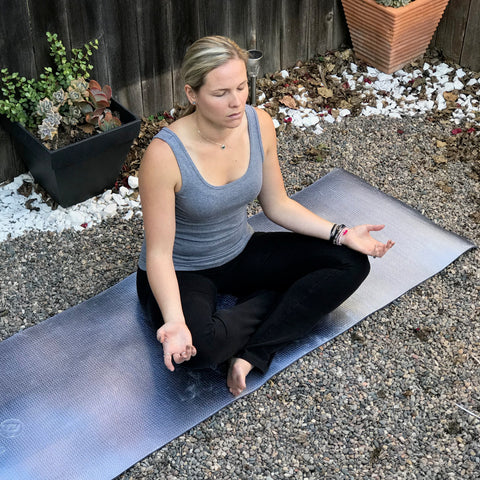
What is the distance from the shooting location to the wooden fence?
315 cm

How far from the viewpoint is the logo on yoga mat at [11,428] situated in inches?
90.9

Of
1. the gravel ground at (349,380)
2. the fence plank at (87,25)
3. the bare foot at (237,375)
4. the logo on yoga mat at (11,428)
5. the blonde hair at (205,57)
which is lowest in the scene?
the gravel ground at (349,380)

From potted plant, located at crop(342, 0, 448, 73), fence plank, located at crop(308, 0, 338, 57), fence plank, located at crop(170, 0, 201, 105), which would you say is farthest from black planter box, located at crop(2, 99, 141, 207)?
potted plant, located at crop(342, 0, 448, 73)

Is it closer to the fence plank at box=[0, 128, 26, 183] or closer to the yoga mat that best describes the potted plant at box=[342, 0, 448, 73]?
the yoga mat

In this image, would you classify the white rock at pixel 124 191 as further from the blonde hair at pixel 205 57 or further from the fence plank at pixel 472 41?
the fence plank at pixel 472 41

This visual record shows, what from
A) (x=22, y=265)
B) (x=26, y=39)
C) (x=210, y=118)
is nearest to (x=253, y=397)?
(x=210, y=118)

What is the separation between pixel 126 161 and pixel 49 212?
1.59 ft

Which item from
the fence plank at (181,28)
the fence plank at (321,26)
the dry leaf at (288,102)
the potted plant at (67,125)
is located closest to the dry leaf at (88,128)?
the potted plant at (67,125)

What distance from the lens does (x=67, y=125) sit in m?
3.19

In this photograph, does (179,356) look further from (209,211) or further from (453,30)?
(453,30)

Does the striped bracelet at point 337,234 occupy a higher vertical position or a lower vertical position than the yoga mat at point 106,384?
higher

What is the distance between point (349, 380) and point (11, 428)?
3.71 ft

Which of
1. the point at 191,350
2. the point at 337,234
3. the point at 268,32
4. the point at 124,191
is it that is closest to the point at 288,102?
the point at 268,32

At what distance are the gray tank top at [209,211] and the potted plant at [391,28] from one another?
1.90 meters
